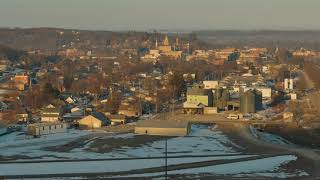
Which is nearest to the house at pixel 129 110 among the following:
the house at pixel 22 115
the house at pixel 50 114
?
the house at pixel 50 114

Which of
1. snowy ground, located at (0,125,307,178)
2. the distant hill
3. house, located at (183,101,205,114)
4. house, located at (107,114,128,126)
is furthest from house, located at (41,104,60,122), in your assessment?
the distant hill

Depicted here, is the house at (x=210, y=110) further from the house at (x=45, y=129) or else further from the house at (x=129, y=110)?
the house at (x=45, y=129)

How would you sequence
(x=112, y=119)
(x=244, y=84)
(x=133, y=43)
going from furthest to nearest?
(x=133, y=43) → (x=244, y=84) → (x=112, y=119)

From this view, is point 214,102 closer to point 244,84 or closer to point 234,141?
point 244,84

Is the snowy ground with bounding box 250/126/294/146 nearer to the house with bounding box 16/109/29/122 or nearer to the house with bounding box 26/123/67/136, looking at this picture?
the house with bounding box 26/123/67/136

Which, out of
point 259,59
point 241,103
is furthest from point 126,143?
point 259,59

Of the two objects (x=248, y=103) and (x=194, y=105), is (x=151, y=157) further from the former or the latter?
(x=194, y=105)
